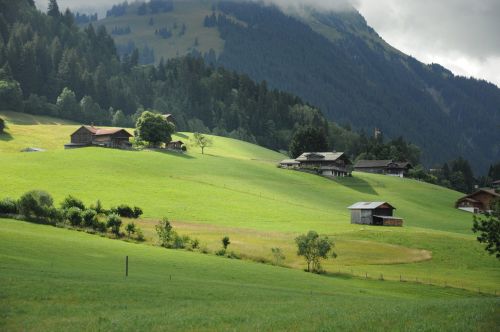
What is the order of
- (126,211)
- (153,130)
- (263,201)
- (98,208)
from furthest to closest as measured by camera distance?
(153,130), (263,201), (126,211), (98,208)

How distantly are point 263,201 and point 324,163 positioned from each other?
62.3m

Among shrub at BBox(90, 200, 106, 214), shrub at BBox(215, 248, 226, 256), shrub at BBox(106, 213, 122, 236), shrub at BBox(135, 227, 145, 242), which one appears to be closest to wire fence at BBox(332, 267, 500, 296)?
shrub at BBox(215, 248, 226, 256)

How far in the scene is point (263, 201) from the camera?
387ft

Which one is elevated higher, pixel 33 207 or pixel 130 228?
pixel 33 207

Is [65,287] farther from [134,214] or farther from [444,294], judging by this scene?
[134,214]

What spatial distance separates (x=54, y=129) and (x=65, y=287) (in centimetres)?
15356

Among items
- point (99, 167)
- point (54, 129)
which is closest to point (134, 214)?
point (99, 167)

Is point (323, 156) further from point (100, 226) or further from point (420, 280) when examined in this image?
point (420, 280)

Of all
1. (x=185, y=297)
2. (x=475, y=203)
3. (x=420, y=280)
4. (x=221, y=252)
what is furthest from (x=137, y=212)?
(x=475, y=203)

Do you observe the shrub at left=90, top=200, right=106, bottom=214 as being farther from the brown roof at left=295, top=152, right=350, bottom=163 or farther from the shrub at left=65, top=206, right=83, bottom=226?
the brown roof at left=295, top=152, right=350, bottom=163

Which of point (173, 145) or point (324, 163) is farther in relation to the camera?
point (324, 163)

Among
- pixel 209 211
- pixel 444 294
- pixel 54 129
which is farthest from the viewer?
pixel 54 129

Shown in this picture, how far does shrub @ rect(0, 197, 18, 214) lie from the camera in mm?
80188

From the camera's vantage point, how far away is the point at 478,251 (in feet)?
270
